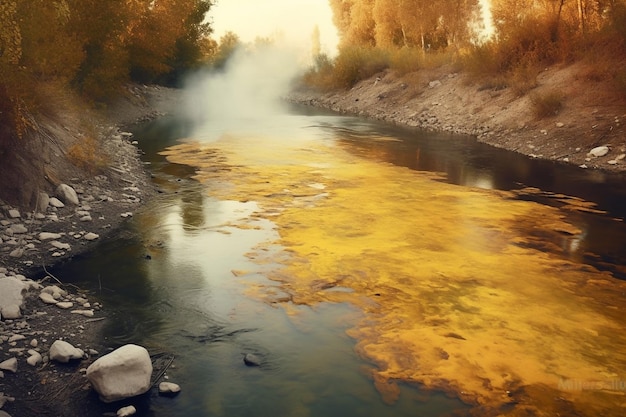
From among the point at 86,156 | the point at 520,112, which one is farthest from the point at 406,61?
the point at 86,156

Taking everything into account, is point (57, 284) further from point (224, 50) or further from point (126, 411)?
point (224, 50)

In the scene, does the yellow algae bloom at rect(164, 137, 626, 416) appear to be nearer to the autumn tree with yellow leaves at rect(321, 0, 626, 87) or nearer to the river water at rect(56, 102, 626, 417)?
the river water at rect(56, 102, 626, 417)

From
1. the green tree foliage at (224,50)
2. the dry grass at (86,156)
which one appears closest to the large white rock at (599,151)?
the dry grass at (86,156)

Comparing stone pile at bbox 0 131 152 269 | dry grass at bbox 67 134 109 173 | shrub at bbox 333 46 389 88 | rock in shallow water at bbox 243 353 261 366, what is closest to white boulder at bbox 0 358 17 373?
rock in shallow water at bbox 243 353 261 366

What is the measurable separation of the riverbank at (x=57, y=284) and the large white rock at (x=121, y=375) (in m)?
0.13

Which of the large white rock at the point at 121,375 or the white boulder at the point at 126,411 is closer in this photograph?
the white boulder at the point at 126,411

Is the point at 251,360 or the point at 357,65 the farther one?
the point at 357,65

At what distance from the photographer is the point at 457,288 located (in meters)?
7.57

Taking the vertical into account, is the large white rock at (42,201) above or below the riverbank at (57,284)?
above

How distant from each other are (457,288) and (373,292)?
1.14m

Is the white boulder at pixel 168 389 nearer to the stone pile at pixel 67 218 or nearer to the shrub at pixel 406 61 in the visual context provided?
the stone pile at pixel 67 218

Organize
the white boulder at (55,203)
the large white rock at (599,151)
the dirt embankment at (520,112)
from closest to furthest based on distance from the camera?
the white boulder at (55,203), the large white rock at (599,151), the dirt embankment at (520,112)

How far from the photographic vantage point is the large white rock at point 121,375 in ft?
16.5

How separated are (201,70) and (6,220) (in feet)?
142
